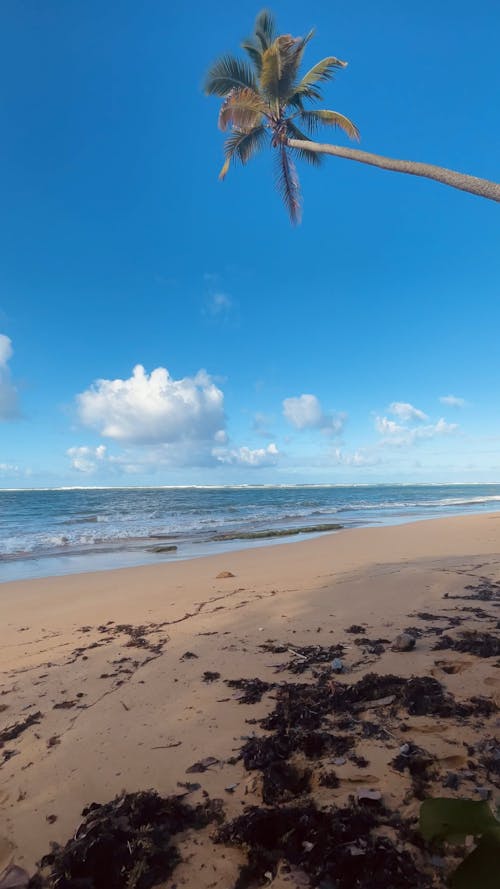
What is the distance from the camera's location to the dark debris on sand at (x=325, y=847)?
1.85 meters

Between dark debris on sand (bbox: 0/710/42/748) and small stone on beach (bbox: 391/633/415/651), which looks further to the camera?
small stone on beach (bbox: 391/633/415/651)

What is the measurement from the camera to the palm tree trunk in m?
4.70

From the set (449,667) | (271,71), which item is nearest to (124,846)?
(449,667)

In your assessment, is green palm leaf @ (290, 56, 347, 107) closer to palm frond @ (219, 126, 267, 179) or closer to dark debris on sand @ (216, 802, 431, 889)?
palm frond @ (219, 126, 267, 179)

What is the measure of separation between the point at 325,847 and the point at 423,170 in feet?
22.1

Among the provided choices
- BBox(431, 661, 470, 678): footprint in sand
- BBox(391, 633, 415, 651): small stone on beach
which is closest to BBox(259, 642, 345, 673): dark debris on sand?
BBox(391, 633, 415, 651): small stone on beach

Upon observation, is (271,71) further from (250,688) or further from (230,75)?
(250,688)

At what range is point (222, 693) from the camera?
376cm

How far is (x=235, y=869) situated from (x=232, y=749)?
0.92 metres

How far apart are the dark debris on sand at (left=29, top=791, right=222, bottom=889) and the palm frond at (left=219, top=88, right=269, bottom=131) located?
10.2 metres

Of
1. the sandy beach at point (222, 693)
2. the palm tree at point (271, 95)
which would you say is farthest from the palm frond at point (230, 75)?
the sandy beach at point (222, 693)

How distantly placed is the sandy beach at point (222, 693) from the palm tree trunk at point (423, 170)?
479 centimetres

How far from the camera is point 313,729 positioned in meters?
3.04

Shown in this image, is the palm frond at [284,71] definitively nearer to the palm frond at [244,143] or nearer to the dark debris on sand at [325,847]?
the palm frond at [244,143]
